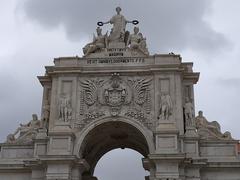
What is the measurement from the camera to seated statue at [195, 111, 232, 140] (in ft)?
90.8

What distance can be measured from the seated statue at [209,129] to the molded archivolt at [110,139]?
3.01 meters

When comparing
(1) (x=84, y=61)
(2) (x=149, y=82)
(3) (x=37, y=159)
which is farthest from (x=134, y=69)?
(3) (x=37, y=159)

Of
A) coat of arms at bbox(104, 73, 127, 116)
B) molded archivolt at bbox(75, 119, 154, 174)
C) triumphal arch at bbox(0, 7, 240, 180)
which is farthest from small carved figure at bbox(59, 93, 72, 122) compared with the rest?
coat of arms at bbox(104, 73, 127, 116)

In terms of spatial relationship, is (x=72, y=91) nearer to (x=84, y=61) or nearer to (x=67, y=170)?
(x=84, y=61)

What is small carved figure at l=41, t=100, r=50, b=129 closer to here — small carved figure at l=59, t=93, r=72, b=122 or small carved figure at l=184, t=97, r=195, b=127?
small carved figure at l=59, t=93, r=72, b=122

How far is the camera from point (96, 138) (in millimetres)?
29172

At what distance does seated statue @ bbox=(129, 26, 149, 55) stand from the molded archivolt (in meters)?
4.45

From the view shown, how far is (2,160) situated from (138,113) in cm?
766

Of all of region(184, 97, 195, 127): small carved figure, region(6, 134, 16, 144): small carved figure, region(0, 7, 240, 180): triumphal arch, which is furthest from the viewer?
region(6, 134, 16, 144): small carved figure

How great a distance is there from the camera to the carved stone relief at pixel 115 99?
27.4 metres

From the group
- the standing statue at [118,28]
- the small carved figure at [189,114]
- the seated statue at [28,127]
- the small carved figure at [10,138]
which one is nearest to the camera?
the small carved figure at [189,114]

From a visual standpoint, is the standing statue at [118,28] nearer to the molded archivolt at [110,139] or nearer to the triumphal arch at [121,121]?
the triumphal arch at [121,121]

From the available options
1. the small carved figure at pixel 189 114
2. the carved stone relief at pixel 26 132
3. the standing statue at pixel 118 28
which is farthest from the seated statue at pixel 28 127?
the small carved figure at pixel 189 114

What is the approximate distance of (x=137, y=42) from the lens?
2975 centimetres
